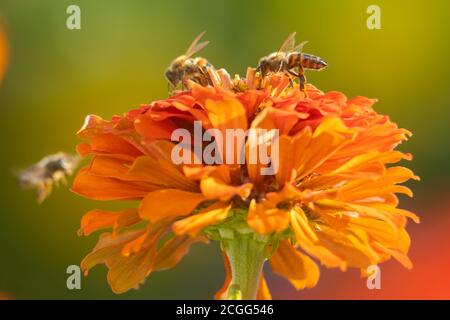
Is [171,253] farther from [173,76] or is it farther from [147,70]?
[147,70]

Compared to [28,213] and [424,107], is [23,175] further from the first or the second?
[424,107]

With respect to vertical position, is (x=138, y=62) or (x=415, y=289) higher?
(x=138, y=62)

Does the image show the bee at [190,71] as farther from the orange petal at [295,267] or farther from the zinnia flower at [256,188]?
the orange petal at [295,267]

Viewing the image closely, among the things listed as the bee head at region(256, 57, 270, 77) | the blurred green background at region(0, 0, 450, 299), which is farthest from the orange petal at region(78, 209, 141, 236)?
the blurred green background at region(0, 0, 450, 299)

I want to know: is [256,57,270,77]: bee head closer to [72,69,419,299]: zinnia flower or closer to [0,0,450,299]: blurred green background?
[72,69,419,299]: zinnia flower

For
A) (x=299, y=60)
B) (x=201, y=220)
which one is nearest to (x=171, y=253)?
(x=201, y=220)

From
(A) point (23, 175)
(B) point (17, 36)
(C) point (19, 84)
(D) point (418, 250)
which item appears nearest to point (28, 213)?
(C) point (19, 84)

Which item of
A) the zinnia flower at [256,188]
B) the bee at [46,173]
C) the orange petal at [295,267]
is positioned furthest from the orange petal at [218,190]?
the bee at [46,173]
